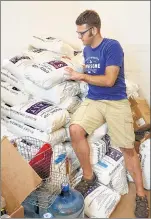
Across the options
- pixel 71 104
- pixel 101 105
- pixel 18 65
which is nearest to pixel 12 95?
pixel 18 65

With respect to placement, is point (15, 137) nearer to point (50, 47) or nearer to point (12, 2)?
point (50, 47)

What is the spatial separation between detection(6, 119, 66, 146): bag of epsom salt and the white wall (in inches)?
19.2

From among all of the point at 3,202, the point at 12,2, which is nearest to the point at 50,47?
the point at 12,2

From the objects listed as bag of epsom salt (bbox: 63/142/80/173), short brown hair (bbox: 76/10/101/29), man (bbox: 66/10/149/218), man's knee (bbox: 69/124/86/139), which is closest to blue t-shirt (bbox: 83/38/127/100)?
man (bbox: 66/10/149/218)

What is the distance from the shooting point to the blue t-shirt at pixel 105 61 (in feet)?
4.83

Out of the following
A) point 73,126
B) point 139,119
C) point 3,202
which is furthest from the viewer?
point 139,119

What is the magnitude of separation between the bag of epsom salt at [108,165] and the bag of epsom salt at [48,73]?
579mm

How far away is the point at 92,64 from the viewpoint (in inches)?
59.6

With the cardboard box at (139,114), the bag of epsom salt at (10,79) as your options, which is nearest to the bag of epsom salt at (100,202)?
the cardboard box at (139,114)

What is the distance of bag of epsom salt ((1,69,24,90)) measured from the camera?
1.97 m

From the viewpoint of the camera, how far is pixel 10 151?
1339 mm

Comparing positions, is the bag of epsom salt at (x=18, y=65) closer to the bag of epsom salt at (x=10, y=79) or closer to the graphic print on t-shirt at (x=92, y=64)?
the bag of epsom salt at (x=10, y=79)

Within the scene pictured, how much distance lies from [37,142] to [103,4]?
938 mm

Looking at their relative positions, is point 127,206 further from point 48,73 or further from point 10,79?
point 10,79
